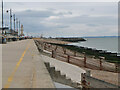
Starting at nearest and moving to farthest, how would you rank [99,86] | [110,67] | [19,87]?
[19,87] < [99,86] < [110,67]

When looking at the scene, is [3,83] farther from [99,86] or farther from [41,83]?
[99,86]

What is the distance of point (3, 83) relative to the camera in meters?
5.94

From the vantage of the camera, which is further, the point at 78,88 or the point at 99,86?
the point at 78,88

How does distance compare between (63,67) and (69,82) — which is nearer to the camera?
(69,82)

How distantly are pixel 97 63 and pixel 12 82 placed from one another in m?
16.1

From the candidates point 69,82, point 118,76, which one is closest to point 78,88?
point 69,82

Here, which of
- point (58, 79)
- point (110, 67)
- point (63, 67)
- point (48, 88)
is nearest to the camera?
point (48, 88)

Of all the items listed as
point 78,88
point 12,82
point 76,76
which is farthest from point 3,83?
point 76,76

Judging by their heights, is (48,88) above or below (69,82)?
above

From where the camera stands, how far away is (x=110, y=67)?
65.0ft

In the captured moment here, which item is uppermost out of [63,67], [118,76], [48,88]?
[48,88]

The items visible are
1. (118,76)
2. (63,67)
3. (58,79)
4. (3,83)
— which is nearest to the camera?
(3,83)

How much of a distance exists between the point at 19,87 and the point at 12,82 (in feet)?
2.31

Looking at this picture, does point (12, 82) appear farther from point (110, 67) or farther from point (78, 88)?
point (110, 67)
